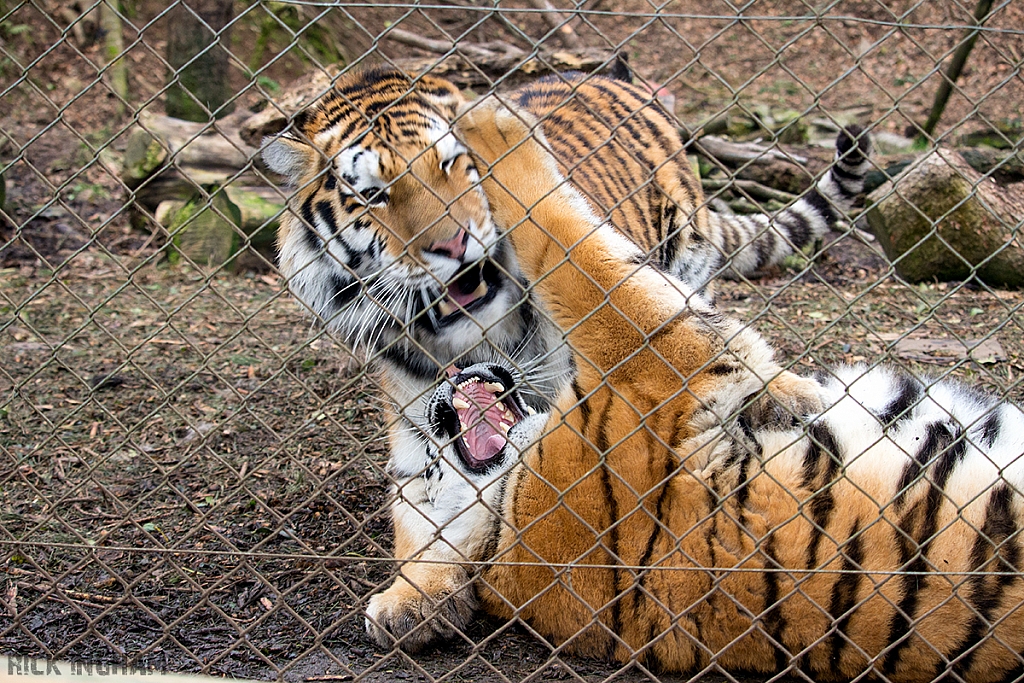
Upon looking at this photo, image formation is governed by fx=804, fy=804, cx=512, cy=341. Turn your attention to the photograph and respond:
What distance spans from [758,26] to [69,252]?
7.49 metres

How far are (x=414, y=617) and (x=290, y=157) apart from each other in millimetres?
1496

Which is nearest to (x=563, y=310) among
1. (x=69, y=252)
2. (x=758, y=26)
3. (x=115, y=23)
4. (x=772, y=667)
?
(x=772, y=667)

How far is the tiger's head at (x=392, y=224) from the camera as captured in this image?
91.3 inches

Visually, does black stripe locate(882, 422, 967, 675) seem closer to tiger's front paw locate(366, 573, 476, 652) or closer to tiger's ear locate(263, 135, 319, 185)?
tiger's front paw locate(366, 573, 476, 652)

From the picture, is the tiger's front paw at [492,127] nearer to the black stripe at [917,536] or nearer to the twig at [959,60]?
the black stripe at [917,536]

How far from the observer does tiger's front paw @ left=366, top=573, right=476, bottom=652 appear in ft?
7.02

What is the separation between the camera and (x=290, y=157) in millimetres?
2629

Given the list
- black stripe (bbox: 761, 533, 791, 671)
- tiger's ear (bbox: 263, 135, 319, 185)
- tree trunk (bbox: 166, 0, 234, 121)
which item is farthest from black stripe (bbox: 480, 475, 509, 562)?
tree trunk (bbox: 166, 0, 234, 121)

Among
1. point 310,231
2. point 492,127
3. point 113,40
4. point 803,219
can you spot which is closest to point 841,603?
point 492,127

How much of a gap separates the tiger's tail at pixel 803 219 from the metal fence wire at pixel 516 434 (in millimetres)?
19

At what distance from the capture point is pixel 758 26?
9.06 meters

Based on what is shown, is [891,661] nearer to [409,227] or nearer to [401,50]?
[409,227]

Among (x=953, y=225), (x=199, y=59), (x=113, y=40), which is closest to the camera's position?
(x=953, y=225)

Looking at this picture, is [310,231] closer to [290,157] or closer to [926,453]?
[290,157]
